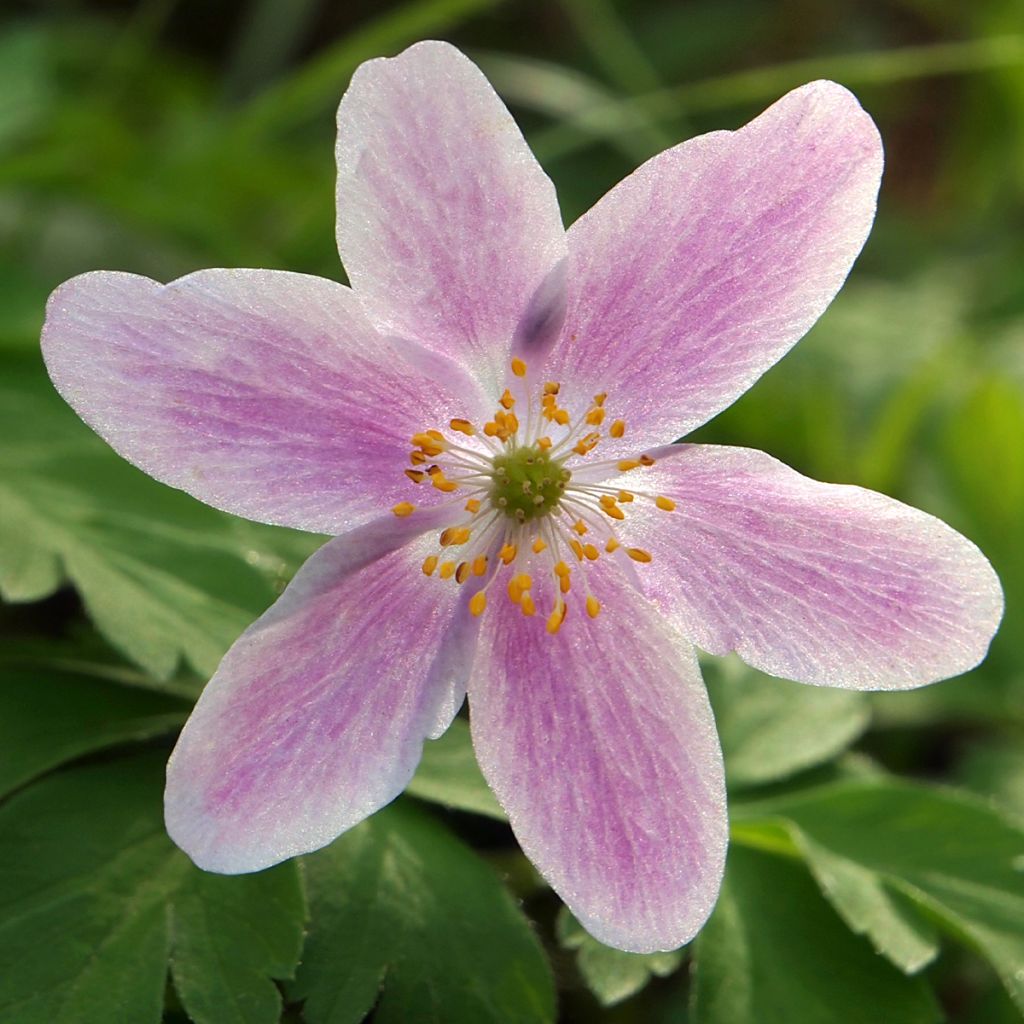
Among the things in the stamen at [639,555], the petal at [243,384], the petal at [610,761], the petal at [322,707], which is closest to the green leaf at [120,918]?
the petal at [322,707]

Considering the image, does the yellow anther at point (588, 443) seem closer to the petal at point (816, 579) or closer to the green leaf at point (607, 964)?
the petal at point (816, 579)

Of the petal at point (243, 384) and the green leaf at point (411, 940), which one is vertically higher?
the petal at point (243, 384)

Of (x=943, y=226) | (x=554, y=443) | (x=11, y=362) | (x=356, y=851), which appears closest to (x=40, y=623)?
(x=11, y=362)

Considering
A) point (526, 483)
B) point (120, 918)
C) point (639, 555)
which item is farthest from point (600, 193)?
point (120, 918)

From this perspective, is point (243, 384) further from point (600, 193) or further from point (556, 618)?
point (600, 193)

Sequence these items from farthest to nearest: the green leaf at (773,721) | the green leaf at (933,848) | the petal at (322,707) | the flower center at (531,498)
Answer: the green leaf at (773,721) → the green leaf at (933,848) → the flower center at (531,498) → the petal at (322,707)

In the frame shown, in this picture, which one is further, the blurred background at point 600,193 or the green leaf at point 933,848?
the blurred background at point 600,193
